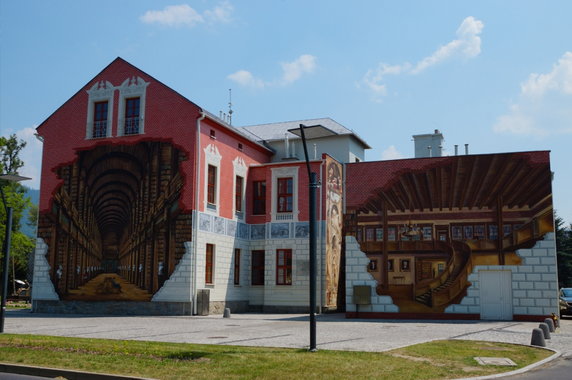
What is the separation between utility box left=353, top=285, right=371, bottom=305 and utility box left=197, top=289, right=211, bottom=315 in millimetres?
7051

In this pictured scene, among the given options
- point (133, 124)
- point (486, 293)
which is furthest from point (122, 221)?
point (486, 293)

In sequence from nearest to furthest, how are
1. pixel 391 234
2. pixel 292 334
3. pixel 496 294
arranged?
pixel 292 334 < pixel 496 294 < pixel 391 234

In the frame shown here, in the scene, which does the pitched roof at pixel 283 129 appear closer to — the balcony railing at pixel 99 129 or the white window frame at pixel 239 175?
the white window frame at pixel 239 175

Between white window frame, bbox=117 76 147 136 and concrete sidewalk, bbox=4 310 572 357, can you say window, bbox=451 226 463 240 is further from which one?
white window frame, bbox=117 76 147 136

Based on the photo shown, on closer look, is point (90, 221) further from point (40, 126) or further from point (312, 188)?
point (312, 188)

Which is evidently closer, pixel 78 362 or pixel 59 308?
pixel 78 362

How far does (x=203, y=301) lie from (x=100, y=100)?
12.2 metres

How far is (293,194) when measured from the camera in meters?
33.0

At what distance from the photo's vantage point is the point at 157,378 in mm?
10445

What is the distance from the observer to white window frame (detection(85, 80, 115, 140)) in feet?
105

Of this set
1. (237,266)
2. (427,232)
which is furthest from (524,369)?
(237,266)

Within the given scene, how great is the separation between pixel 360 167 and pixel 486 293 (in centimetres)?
844

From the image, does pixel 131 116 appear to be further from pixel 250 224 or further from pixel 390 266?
pixel 390 266

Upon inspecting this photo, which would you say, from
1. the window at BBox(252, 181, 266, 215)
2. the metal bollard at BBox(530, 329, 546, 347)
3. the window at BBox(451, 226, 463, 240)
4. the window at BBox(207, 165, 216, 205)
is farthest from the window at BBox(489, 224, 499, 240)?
the window at BBox(207, 165, 216, 205)
